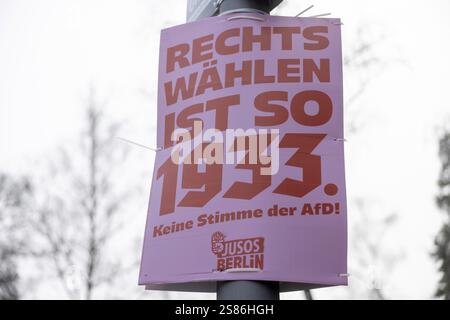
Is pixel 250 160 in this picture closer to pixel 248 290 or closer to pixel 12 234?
pixel 248 290

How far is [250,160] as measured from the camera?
10.1ft

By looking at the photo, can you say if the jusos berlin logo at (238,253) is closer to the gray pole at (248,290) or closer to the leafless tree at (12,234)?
the gray pole at (248,290)

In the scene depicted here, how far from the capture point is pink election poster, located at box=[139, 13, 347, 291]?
2871mm

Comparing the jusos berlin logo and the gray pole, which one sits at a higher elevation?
the jusos berlin logo

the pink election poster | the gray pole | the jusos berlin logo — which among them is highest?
the pink election poster

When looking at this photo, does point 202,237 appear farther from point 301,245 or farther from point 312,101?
point 312,101

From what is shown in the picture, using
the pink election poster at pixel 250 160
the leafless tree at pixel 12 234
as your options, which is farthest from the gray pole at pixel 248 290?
the leafless tree at pixel 12 234

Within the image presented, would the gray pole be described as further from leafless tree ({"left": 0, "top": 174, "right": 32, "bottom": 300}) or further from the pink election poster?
leafless tree ({"left": 0, "top": 174, "right": 32, "bottom": 300})

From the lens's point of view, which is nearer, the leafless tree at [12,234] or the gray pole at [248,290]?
the gray pole at [248,290]

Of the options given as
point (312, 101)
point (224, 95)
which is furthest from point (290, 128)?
point (224, 95)

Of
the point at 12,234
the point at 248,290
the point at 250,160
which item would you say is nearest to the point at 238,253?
the point at 248,290

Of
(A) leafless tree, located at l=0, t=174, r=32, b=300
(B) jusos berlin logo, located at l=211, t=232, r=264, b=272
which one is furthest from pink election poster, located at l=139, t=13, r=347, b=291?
(A) leafless tree, located at l=0, t=174, r=32, b=300

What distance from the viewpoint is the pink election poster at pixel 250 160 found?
287cm
